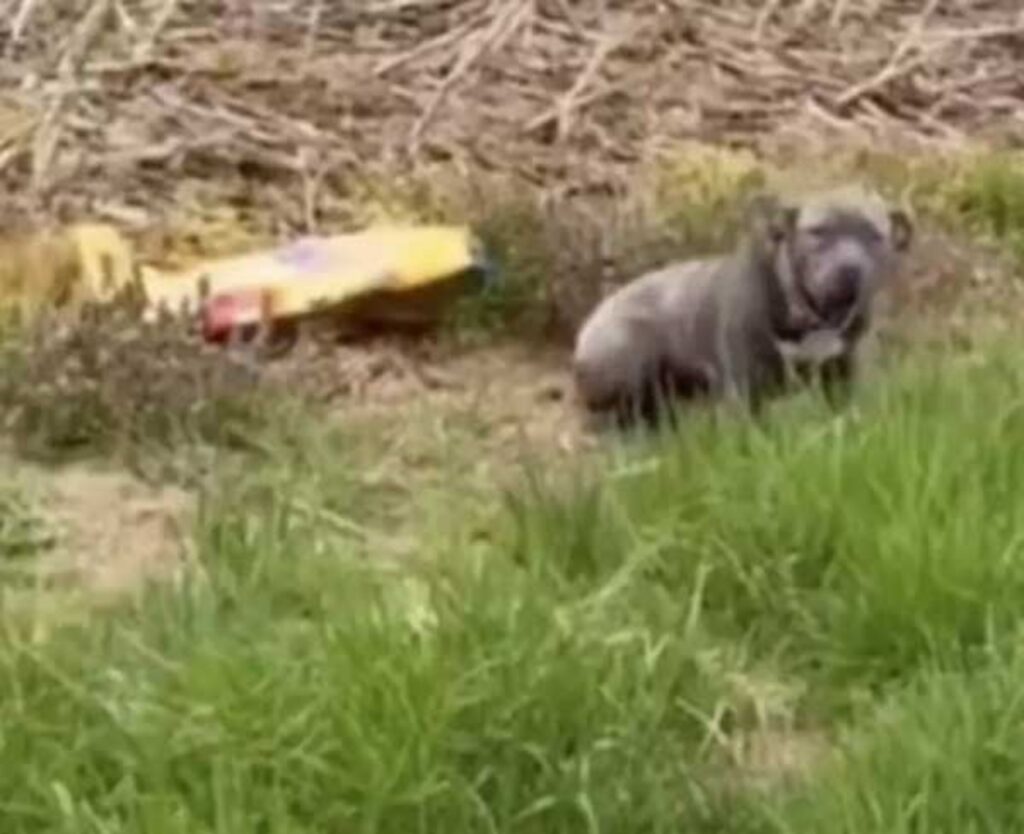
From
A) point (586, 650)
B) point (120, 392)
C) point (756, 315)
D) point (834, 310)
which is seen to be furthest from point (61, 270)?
point (586, 650)

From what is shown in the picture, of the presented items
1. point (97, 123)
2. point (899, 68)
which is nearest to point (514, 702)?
point (97, 123)

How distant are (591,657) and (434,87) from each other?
13.0ft

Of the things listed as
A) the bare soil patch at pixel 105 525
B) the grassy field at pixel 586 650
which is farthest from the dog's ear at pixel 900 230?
the bare soil patch at pixel 105 525

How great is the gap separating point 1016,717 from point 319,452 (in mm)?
1863

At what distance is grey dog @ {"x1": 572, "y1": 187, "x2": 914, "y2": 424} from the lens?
6.74m

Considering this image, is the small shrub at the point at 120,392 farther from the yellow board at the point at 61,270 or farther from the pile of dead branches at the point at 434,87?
the pile of dead branches at the point at 434,87

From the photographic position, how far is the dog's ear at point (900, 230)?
682 cm

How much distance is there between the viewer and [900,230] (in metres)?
6.87

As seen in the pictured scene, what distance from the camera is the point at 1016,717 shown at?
192 inches

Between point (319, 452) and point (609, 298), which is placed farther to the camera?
point (609, 298)

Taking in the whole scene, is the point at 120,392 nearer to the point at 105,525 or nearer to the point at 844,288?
the point at 105,525

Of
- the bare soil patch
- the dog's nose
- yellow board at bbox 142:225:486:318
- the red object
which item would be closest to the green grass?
the bare soil patch

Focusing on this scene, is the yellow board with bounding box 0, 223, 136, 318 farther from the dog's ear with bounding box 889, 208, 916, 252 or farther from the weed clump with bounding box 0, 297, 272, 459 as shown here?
the dog's ear with bounding box 889, 208, 916, 252

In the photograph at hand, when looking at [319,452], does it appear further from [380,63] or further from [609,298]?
[380,63]
